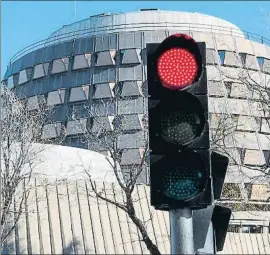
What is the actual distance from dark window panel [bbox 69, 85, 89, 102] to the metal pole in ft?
177

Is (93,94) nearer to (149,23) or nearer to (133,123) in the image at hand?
(133,123)

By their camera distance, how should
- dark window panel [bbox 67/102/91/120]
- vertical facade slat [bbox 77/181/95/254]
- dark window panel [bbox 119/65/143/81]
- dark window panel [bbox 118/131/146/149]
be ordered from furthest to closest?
dark window panel [bbox 119/65/143/81]
dark window panel [bbox 67/102/91/120]
dark window panel [bbox 118/131/146/149]
vertical facade slat [bbox 77/181/95/254]

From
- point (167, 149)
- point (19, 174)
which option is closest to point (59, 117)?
point (19, 174)

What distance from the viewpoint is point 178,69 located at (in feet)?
9.08

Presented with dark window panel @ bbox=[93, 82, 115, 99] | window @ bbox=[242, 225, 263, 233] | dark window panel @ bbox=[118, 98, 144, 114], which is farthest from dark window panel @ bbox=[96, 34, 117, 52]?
window @ bbox=[242, 225, 263, 233]

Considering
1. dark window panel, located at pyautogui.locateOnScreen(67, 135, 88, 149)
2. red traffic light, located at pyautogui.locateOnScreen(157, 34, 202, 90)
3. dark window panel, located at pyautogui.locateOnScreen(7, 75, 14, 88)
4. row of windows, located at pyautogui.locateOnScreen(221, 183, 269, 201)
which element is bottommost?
row of windows, located at pyautogui.locateOnScreen(221, 183, 269, 201)

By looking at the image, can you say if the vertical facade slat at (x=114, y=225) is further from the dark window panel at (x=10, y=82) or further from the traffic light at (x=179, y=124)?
the dark window panel at (x=10, y=82)

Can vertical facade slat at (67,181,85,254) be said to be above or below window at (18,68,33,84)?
below

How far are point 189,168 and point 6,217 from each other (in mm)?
13510

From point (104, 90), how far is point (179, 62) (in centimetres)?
5354

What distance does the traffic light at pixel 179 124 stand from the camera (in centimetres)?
273

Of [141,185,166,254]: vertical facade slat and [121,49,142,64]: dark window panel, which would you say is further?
[121,49,142,64]: dark window panel

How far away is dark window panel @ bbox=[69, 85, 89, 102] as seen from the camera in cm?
5656

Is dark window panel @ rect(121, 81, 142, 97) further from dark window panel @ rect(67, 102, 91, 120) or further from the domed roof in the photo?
the domed roof
